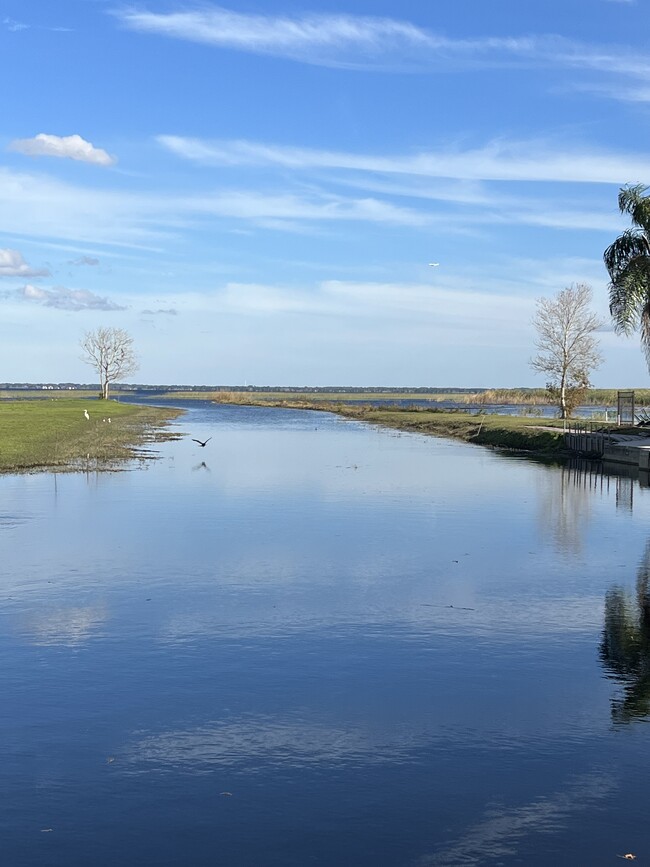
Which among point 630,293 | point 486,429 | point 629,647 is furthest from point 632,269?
point 629,647

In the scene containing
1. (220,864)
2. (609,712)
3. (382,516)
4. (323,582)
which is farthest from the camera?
(382,516)

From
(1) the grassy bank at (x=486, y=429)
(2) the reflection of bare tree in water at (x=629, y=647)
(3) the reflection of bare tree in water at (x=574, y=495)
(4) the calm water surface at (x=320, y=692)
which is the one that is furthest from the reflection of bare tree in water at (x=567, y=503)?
(1) the grassy bank at (x=486, y=429)

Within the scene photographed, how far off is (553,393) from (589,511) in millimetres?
58445

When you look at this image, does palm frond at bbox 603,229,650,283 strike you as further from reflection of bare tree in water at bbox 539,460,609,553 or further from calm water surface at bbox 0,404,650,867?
calm water surface at bbox 0,404,650,867

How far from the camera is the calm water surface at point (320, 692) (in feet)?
32.3

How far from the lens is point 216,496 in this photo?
36.6 metres

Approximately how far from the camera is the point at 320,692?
1390 centimetres

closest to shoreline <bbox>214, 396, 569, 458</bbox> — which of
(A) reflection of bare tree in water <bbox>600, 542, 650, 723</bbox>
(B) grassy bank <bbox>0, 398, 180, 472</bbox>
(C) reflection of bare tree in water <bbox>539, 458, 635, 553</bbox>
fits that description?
(C) reflection of bare tree in water <bbox>539, 458, 635, 553</bbox>

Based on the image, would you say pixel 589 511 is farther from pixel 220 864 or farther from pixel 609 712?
pixel 220 864

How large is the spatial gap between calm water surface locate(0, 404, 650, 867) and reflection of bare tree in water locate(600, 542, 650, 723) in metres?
0.06

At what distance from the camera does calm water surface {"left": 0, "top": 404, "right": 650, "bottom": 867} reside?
9.85 m

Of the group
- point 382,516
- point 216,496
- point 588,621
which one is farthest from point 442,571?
point 216,496

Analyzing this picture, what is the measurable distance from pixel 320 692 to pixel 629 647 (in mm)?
5649

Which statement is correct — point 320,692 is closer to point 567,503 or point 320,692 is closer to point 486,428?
point 567,503
